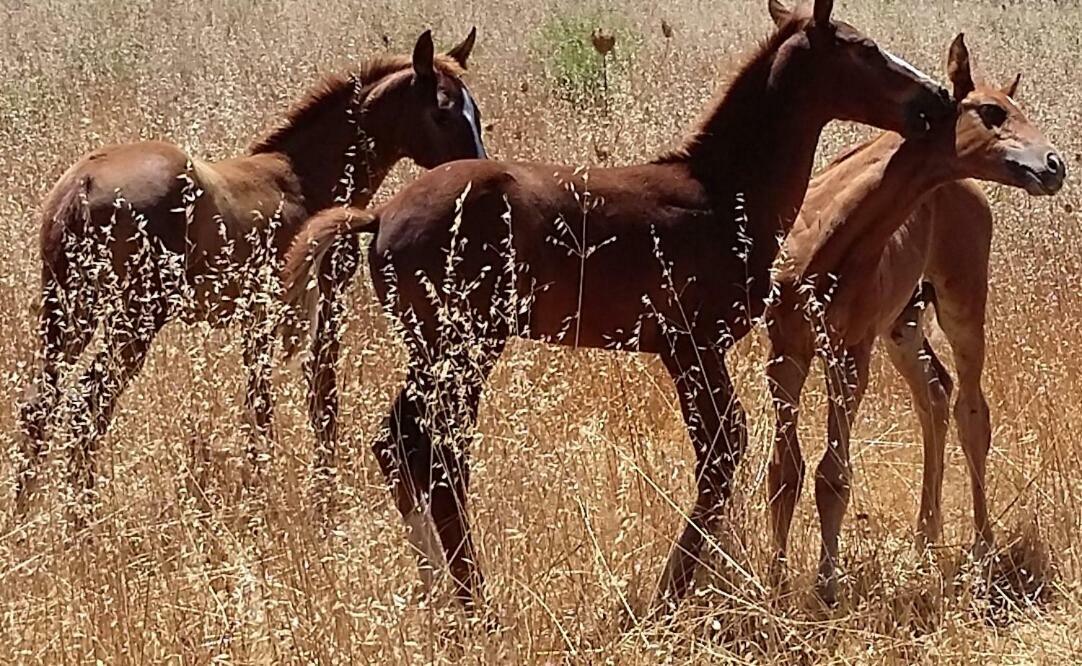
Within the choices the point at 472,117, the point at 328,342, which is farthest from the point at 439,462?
the point at 472,117

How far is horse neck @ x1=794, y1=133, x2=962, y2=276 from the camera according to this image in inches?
164

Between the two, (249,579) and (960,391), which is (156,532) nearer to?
(249,579)

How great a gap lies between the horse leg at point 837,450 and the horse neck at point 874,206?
0.95 ft

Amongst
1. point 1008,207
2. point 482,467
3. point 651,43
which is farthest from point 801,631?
point 651,43

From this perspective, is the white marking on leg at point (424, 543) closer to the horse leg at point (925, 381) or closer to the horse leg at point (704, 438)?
the horse leg at point (704, 438)

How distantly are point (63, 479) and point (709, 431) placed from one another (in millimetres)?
1709

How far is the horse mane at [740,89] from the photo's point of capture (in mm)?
4203

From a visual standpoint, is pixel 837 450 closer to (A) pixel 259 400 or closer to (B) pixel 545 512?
(B) pixel 545 512

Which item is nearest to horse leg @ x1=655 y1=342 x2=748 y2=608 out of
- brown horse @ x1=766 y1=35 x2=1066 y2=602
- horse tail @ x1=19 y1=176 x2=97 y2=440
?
brown horse @ x1=766 y1=35 x2=1066 y2=602

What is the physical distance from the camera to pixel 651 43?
436 inches

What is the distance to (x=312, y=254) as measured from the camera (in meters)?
3.64

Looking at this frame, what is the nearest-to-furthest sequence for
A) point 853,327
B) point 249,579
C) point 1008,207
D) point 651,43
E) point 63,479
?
1. point 249,579
2. point 63,479
3. point 853,327
4. point 1008,207
5. point 651,43

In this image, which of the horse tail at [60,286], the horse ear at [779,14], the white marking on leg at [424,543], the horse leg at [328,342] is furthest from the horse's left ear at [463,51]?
the white marking on leg at [424,543]

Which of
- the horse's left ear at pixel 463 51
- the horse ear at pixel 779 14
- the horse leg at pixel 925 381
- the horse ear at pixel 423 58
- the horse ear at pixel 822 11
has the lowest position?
the horse leg at pixel 925 381
